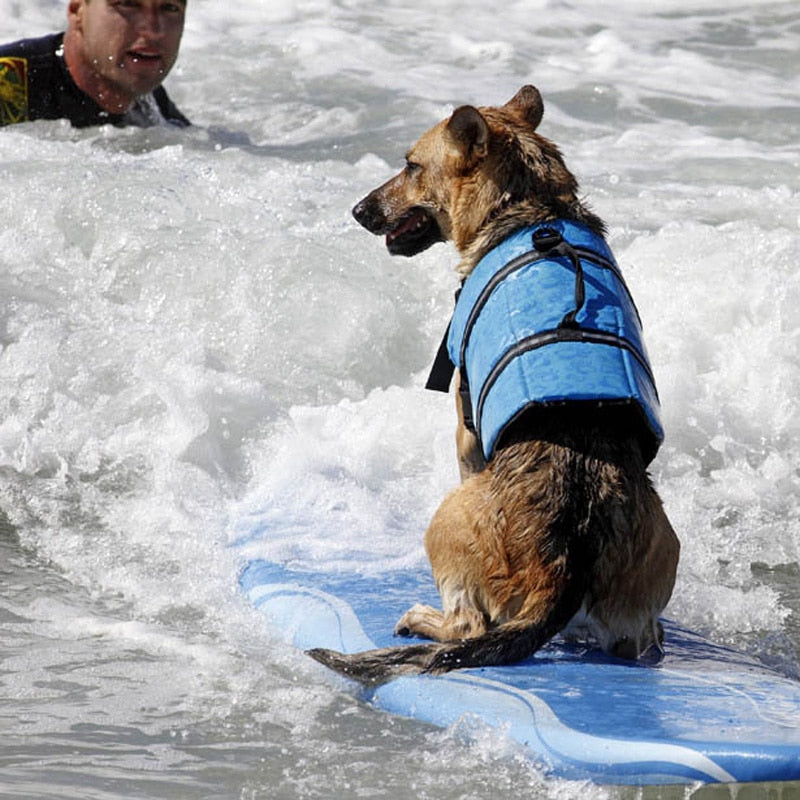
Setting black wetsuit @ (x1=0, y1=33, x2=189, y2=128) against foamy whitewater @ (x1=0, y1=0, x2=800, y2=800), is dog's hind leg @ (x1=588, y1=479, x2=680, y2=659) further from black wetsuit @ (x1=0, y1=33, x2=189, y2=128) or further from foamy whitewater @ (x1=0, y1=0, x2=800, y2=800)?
black wetsuit @ (x1=0, y1=33, x2=189, y2=128)

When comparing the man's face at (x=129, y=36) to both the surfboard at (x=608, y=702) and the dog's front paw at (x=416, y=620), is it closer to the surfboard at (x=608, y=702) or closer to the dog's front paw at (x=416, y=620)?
the surfboard at (x=608, y=702)

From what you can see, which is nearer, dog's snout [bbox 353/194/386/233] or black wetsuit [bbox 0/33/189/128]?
dog's snout [bbox 353/194/386/233]

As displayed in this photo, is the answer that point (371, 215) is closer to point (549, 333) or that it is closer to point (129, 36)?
point (549, 333)

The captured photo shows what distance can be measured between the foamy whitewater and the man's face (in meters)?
0.50

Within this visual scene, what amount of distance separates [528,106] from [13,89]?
5.12 metres

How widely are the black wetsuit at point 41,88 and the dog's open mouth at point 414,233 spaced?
4.89m

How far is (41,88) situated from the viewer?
29.5 ft

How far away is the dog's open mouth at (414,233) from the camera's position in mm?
4754

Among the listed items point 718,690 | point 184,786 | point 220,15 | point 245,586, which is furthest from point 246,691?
point 220,15

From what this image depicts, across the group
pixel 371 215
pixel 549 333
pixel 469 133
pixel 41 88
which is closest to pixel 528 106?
pixel 469 133

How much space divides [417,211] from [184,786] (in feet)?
7.42

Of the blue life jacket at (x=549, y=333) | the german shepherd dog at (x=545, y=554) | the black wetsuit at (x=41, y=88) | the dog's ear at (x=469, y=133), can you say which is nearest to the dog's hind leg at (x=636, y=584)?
the german shepherd dog at (x=545, y=554)

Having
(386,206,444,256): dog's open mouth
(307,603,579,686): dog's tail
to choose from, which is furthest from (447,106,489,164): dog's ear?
(307,603,579,686): dog's tail

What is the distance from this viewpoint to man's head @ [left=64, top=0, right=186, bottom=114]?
8688 millimetres
